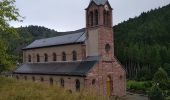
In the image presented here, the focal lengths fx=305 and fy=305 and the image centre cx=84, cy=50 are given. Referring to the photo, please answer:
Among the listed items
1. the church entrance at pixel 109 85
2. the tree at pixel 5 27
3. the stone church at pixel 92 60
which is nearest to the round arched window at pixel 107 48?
the stone church at pixel 92 60

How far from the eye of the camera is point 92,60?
3972 cm

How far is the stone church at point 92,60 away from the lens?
38500 mm

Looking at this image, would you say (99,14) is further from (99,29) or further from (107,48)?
(107,48)

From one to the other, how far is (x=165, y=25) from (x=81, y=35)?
7521 cm

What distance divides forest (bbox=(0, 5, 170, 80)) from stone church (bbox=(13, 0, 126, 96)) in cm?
661

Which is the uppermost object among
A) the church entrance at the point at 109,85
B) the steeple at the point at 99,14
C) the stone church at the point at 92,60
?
the steeple at the point at 99,14

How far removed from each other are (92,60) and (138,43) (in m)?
57.1

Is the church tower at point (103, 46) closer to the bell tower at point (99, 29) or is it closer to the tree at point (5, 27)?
the bell tower at point (99, 29)

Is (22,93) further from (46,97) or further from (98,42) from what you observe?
(98,42)

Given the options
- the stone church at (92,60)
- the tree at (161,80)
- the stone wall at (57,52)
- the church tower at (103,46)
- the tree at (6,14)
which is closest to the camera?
the tree at (6,14)

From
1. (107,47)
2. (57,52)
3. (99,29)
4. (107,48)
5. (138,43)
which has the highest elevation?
(138,43)

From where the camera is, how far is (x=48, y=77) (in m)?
45.3

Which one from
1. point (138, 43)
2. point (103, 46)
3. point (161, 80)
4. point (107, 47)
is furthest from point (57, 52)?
Answer: point (138, 43)

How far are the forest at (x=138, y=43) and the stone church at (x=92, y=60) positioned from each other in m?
6.61
